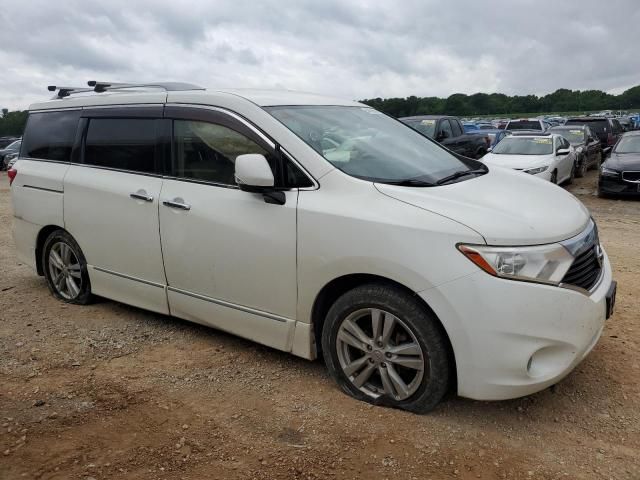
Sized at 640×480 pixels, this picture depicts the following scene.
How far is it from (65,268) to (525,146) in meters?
10.9

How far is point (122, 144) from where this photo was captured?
4.31 metres

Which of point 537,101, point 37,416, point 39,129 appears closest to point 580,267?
point 37,416

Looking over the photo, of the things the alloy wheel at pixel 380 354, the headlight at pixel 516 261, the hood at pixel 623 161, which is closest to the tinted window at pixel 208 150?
the alloy wheel at pixel 380 354

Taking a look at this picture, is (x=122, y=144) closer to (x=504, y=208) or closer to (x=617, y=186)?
(x=504, y=208)

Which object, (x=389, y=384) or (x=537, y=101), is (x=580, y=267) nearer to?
(x=389, y=384)

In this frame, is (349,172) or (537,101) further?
(537,101)

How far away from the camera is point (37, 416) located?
10.5 feet

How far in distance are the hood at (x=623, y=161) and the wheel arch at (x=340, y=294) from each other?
34.2 feet

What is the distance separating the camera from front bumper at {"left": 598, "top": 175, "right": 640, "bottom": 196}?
11.4m

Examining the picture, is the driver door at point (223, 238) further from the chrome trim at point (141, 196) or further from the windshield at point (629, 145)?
the windshield at point (629, 145)

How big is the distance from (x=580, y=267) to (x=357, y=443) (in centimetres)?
150

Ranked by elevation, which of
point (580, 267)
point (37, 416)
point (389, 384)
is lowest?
point (37, 416)

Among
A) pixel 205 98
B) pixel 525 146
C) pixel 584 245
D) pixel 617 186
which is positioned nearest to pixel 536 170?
pixel 525 146

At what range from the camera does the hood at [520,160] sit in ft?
38.6
